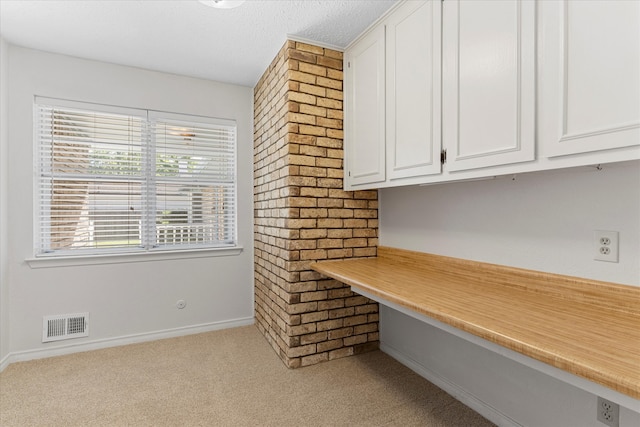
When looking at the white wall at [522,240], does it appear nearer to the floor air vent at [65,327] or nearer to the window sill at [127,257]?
the window sill at [127,257]

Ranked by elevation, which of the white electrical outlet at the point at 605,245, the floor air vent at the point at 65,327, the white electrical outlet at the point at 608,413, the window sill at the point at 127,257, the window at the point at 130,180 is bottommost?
the floor air vent at the point at 65,327

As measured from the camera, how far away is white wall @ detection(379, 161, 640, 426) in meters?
1.27

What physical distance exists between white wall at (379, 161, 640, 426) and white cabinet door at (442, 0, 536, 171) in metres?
0.32

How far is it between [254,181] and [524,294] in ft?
8.35

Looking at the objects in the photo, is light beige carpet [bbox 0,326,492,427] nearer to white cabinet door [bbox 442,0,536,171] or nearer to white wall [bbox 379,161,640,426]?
white wall [bbox 379,161,640,426]

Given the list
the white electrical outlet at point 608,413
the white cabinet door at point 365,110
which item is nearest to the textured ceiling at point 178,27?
the white cabinet door at point 365,110

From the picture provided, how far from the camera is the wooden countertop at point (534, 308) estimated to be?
85cm

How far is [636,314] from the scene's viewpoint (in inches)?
46.6

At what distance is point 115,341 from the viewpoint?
9.14 feet

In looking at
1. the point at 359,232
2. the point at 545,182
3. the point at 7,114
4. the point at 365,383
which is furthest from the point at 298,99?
the point at 7,114

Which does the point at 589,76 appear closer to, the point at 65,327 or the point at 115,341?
the point at 115,341

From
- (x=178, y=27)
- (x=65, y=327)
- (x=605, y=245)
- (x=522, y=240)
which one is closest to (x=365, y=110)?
(x=522, y=240)

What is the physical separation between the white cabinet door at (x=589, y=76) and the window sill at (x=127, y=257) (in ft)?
9.15

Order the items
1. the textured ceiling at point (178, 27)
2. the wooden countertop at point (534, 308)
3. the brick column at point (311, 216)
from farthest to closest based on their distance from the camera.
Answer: the brick column at point (311, 216) < the textured ceiling at point (178, 27) < the wooden countertop at point (534, 308)
